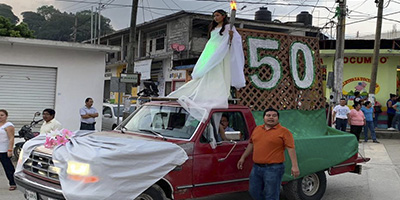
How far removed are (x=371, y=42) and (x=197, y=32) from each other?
12361 millimetres

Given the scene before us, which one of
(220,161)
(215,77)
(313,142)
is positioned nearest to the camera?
(220,161)

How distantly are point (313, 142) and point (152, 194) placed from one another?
300 cm

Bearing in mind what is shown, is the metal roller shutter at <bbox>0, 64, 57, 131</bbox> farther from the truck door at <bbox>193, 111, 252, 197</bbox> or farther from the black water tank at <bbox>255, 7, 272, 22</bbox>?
the black water tank at <bbox>255, 7, 272, 22</bbox>

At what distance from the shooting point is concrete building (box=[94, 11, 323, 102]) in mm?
26312

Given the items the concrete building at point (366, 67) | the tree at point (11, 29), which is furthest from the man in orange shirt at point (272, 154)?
the tree at point (11, 29)

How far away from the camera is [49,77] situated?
43.1ft

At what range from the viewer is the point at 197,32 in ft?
92.0

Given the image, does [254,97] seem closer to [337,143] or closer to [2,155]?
[337,143]

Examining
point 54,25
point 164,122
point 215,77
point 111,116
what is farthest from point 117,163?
point 54,25

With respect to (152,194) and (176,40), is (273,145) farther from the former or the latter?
(176,40)

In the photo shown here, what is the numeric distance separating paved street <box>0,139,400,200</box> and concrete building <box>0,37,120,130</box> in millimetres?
4676

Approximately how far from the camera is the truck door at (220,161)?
17.1 feet

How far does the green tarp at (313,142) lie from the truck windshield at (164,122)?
157 cm

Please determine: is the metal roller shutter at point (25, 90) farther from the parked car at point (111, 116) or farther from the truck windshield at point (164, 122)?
the truck windshield at point (164, 122)
